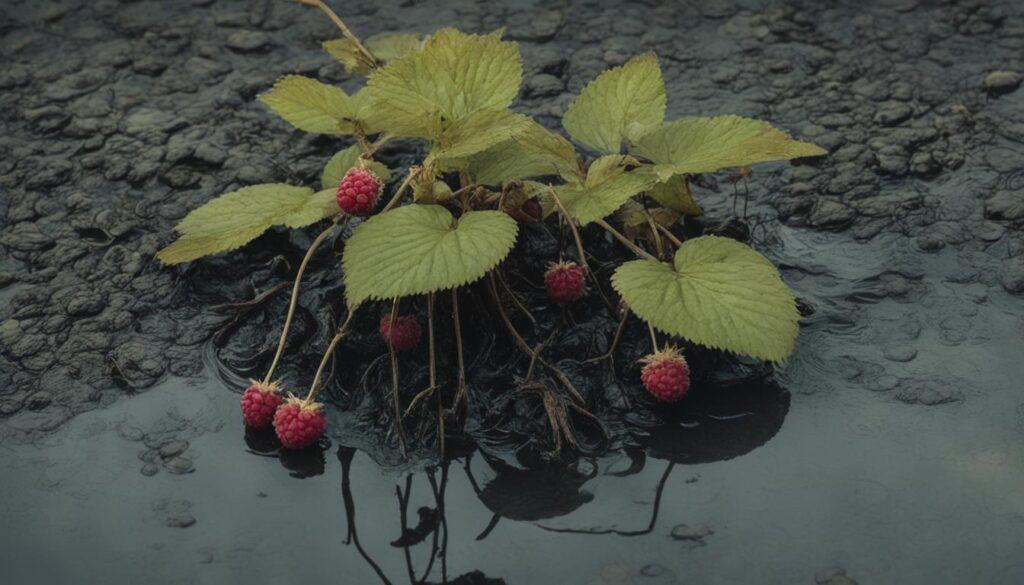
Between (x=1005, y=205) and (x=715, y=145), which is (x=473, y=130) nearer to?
(x=715, y=145)

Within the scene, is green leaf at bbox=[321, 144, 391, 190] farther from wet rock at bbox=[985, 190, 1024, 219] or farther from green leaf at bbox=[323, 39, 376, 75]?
wet rock at bbox=[985, 190, 1024, 219]

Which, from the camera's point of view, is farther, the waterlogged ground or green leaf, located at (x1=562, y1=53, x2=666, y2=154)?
green leaf, located at (x1=562, y1=53, x2=666, y2=154)

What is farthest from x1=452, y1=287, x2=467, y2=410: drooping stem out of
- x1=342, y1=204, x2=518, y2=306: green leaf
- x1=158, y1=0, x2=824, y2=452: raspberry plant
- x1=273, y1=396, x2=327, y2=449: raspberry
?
x1=273, y1=396, x2=327, y2=449: raspberry

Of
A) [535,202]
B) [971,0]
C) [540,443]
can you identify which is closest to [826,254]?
[535,202]

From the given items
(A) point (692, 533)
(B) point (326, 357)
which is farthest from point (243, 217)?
(A) point (692, 533)

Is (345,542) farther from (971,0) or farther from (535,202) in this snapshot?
(971,0)
